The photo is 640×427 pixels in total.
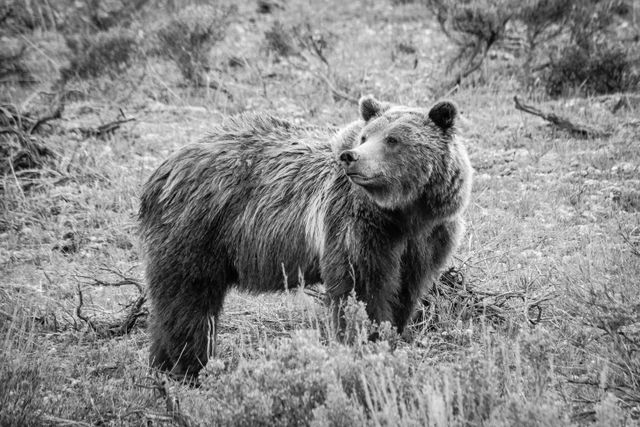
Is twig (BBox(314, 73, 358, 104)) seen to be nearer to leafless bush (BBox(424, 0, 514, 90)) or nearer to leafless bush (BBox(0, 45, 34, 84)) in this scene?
leafless bush (BBox(424, 0, 514, 90))

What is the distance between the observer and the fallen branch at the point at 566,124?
7.78m

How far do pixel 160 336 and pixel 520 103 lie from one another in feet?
18.5

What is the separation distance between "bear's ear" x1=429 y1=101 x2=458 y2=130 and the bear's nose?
0.67 meters

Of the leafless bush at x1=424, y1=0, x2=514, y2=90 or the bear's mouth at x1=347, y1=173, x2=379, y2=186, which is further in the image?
the leafless bush at x1=424, y1=0, x2=514, y2=90

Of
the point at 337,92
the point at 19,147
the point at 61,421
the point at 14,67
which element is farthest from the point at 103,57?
the point at 61,421

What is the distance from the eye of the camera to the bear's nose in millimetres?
3779

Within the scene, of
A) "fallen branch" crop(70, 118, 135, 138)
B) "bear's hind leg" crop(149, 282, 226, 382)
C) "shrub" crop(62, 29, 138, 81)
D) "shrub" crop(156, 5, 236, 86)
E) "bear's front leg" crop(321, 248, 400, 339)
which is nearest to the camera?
"bear's front leg" crop(321, 248, 400, 339)

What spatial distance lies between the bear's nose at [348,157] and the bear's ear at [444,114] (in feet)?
2.20

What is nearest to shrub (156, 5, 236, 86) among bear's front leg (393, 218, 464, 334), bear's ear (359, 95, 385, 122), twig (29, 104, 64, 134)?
twig (29, 104, 64, 134)

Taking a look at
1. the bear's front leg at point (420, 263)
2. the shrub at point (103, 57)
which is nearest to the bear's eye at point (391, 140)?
the bear's front leg at point (420, 263)

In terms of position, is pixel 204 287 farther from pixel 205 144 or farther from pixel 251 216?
pixel 205 144

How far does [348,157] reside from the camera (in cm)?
380

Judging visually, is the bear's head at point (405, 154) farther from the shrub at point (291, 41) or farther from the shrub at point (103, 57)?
the shrub at point (103, 57)

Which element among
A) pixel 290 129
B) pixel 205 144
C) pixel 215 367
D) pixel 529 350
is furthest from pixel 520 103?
pixel 215 367
